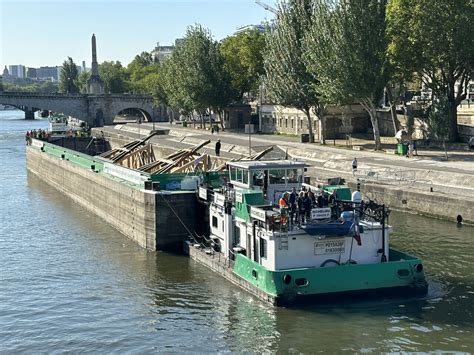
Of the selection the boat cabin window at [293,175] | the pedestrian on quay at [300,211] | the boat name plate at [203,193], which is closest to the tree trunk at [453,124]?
the boat name plate at [203,193]

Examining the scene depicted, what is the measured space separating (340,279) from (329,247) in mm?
→ 1460

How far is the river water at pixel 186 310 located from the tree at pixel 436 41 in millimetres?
22665

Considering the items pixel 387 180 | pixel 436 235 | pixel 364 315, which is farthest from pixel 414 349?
pixel 387 180

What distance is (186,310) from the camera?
1097 inches

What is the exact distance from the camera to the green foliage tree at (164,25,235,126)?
93.8 metres

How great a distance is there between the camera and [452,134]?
63.5m

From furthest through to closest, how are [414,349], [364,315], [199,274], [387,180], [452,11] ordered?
[452,11] < [387,180] < [199,274] < [364,315] < [414,349]

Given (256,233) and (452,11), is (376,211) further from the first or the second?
(452,11)

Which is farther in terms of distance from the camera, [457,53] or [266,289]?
[457,53]

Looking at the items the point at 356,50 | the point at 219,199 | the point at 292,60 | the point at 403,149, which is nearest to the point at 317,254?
the point at 219,199

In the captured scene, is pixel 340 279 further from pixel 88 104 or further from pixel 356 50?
pixel 88 104

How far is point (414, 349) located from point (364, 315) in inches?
110

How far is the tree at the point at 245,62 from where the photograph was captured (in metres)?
98.0

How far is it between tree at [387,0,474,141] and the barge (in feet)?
107
